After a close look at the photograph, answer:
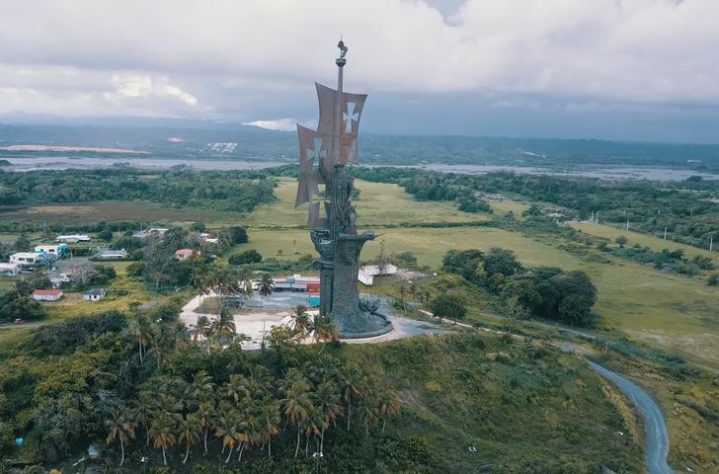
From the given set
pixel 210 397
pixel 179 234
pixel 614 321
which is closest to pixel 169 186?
pixel 179 234

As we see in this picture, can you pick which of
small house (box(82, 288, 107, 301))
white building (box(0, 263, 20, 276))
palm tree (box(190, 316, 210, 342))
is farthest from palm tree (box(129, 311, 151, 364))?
white building (box(0, 263, 20, 276))

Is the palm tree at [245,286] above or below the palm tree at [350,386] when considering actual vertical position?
above

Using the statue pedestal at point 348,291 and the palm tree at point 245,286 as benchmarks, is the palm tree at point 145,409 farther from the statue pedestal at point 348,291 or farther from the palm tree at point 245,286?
the palm tree at point 245,286

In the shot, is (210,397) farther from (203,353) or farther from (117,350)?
(117,350)

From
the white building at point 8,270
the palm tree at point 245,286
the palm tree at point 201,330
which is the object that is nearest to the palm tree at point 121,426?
the palm tree at point 201,330

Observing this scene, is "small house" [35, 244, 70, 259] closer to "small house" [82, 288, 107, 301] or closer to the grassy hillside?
"small house" [82, 288, 107, 301]

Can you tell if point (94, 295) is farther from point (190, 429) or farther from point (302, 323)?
point (190, 429)
